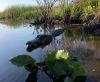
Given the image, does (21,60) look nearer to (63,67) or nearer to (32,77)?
(32,77)

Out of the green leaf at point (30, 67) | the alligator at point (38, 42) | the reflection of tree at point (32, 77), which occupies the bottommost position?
the reflection of tree at point (32, 77)

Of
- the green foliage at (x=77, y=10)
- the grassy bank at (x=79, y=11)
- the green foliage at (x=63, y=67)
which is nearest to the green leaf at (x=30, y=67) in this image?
the green foliage at (x=63, y=67)

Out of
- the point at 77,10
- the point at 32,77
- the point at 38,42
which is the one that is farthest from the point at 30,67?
the point at 77,10

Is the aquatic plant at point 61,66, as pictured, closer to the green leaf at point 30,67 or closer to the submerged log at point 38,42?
the green leaf at point 30,67

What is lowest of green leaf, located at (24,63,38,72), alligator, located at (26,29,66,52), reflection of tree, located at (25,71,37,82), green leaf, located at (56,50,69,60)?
reflection of tree, located at (25,71,37,82)

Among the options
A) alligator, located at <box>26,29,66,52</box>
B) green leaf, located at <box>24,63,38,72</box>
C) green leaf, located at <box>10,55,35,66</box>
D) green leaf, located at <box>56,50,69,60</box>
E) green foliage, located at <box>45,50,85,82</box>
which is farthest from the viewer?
alligator, located at <box>26,29,66,52</box>

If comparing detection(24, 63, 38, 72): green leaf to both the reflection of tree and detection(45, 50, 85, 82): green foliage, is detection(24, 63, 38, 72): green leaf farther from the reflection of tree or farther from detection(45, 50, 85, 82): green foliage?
detection(45, 50, 85, 82): green foliage

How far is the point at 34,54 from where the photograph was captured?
5.20 metres

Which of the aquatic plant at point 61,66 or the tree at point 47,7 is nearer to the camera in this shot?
the aquatic plant at point 61,66

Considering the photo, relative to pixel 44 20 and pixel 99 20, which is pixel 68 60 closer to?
pixel 99 20

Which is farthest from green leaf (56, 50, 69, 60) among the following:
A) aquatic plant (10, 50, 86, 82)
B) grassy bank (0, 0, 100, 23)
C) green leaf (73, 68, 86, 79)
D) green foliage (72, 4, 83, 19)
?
green foliage (72, 4, 83, 19)

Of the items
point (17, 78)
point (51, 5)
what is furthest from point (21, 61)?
point (51, 5)

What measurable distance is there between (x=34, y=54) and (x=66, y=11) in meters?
9.93

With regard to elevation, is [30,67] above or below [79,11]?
below
